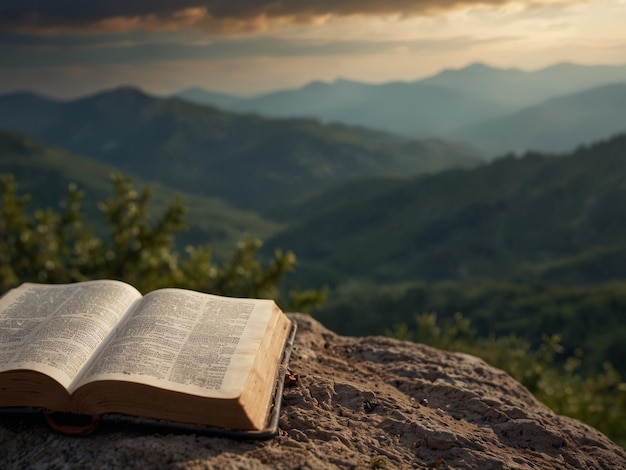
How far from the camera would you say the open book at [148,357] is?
9.79ft

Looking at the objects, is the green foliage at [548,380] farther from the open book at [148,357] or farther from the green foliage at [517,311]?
the green foliage at [517,311]

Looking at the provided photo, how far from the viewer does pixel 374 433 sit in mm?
3393

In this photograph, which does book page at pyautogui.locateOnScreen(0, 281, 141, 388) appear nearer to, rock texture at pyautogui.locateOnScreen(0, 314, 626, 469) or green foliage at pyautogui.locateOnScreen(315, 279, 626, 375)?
rock texture at pyautogui.locateOnScreen(0, 314, 626, 469)

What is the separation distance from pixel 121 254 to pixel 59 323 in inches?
284

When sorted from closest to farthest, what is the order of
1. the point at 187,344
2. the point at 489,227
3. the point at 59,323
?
the point at 187,344
the point at 59,323
the point at 489,227

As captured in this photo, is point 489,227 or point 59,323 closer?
point 59,323

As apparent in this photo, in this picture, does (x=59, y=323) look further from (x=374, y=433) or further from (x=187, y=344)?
(x=374, y=433)

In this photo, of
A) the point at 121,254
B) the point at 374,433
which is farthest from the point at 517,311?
the point at 374,433

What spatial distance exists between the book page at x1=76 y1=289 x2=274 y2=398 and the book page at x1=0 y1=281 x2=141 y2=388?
0.42 feet

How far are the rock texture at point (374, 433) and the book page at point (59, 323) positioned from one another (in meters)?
0.39

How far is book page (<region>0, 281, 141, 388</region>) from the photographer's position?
313cm

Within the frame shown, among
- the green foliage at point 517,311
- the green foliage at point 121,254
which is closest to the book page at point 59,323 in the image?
the green foliage at point 121,254

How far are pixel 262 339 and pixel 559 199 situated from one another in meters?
146

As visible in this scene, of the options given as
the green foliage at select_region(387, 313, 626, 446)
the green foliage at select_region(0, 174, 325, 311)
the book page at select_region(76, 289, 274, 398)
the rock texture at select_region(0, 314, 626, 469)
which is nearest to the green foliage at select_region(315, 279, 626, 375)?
the green foliage at select_region(387, 313, 626, 446)
